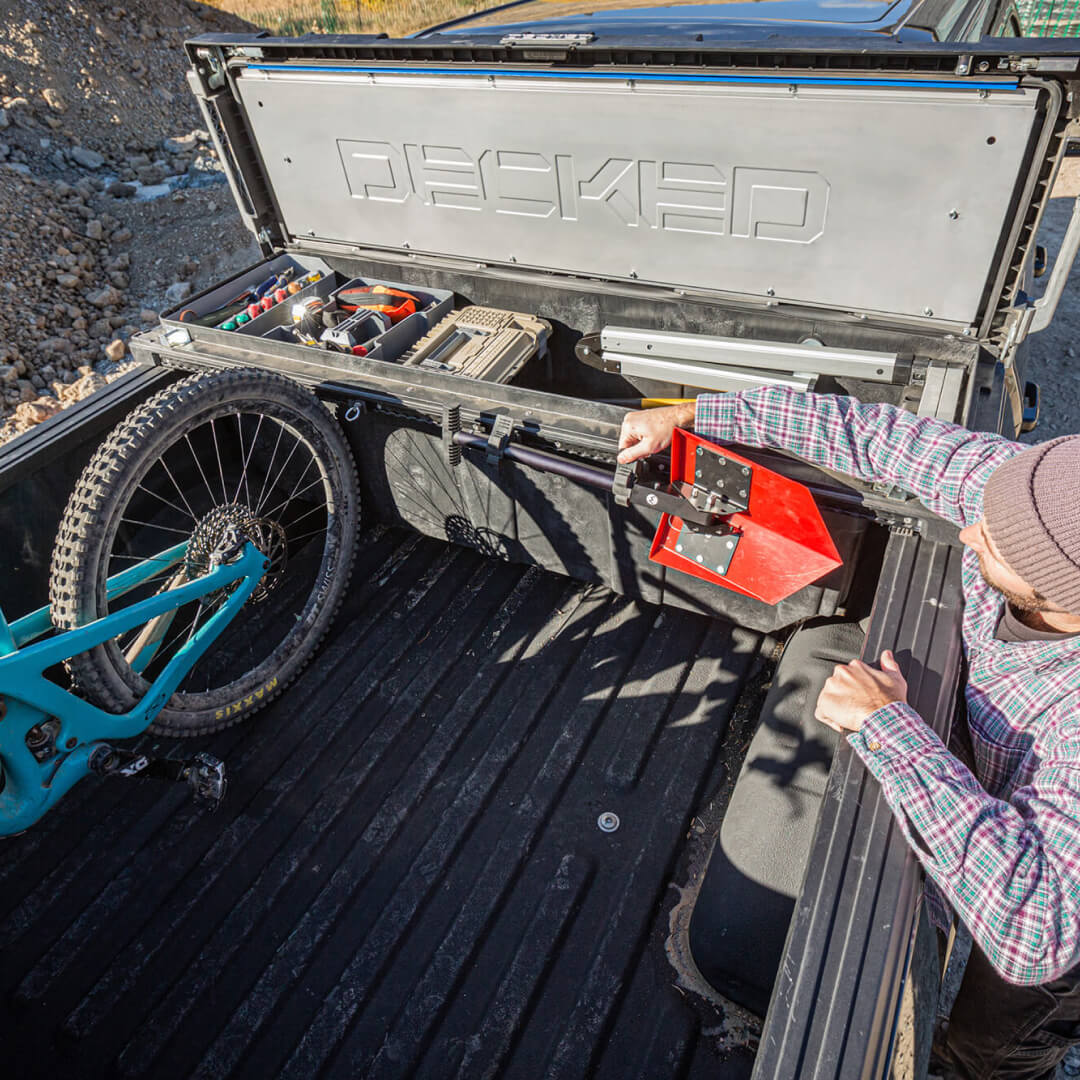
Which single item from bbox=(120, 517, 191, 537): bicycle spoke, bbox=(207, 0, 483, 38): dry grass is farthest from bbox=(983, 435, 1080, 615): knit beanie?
bbox=(207, 0, 483, 38): dry grass

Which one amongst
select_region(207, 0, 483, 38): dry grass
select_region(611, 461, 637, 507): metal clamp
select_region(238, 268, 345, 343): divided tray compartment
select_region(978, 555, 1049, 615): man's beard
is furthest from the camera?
select_region(207, 0, 483, 38): dry grass

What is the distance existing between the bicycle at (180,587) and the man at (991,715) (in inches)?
49.4

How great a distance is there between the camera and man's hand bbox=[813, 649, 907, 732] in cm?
159

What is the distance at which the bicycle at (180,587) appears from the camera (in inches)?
82.6

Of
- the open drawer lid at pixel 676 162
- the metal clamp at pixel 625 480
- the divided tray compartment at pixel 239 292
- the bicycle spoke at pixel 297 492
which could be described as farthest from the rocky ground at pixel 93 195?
the metal clamp at pixel 625 480

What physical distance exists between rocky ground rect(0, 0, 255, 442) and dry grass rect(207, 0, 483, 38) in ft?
6.80

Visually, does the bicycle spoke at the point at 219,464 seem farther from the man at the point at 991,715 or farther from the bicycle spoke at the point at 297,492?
the man at the point at 991,715

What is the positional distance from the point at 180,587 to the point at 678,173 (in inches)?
79.0

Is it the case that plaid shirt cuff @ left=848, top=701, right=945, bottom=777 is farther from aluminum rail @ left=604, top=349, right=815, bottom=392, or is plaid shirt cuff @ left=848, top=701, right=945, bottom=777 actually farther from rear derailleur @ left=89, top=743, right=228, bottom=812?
rear derailleur @ left=89, top=743, right=228, bottom=812

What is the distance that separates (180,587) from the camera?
2.34 metres

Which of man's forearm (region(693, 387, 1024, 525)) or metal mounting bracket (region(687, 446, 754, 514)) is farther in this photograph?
metal mounting bracket (region(687, 446, 754, 514))

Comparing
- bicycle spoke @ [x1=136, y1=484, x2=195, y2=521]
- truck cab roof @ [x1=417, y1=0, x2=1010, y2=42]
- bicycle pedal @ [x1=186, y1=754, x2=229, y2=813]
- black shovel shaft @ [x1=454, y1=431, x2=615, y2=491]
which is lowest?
bicycle pedal @ [x1=186, y1=754, x2=229, y2=813]

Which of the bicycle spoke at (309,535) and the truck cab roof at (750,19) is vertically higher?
the truck cab roof at (750,19)

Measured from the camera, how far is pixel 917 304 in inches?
95.0
